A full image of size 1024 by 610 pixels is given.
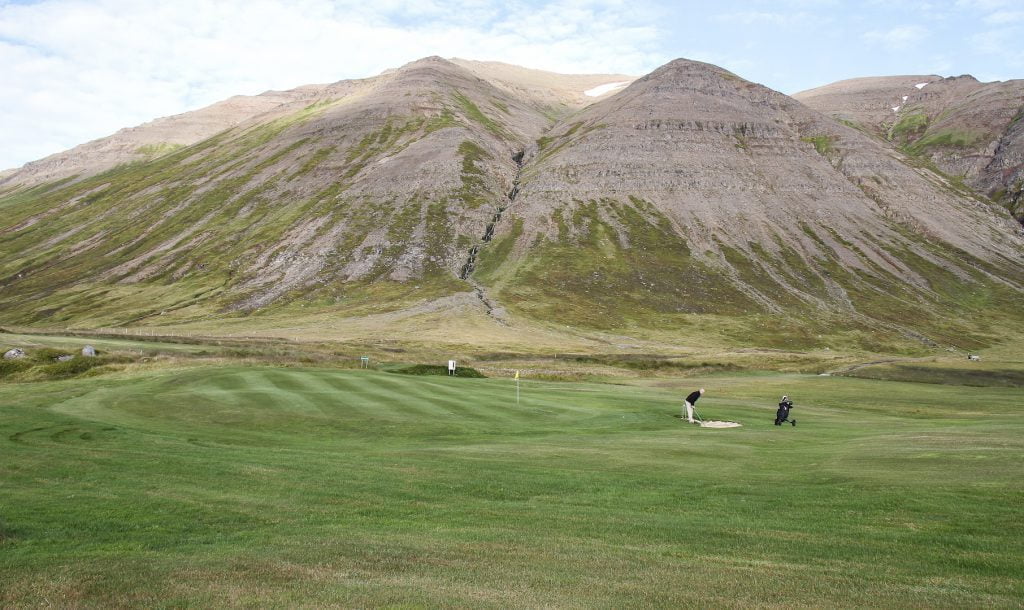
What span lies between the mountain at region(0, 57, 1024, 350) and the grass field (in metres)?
79.0

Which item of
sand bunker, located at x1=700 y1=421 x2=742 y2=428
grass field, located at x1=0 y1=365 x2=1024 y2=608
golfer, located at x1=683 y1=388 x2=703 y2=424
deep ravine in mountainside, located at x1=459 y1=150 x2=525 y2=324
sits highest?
deep ravine in mountainside, located at x1=459 y1=150 x2=525 y2=324

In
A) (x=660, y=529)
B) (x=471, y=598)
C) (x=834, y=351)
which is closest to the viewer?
(x=471, y=598)

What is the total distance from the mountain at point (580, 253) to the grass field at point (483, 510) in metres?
79.0

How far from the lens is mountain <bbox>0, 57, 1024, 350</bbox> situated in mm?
132125

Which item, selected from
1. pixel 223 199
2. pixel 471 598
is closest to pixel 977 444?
pixel 471 598

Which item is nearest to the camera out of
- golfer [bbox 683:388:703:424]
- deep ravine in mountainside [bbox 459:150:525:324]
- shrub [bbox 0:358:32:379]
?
golfer [bbox 683:388:703:424]

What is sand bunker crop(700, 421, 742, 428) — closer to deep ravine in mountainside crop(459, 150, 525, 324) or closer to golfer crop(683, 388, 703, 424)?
golfer crop(683, 388, 703, 424)

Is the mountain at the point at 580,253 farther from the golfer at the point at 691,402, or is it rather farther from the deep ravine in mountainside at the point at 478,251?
the golfer at the point at 691,402

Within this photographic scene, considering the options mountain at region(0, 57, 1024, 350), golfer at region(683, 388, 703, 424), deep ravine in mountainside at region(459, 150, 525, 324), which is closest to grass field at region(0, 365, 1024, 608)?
golfer at region(683, 388, 703, 424)

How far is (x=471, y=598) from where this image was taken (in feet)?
32.1

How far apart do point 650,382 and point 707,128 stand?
159 meters

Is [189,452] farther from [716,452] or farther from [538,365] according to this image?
[538,365]

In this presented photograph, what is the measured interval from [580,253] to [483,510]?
14573 cm

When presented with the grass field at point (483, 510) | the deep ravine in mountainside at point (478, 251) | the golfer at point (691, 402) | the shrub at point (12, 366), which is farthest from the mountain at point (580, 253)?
the grass field at point (483, 510)
